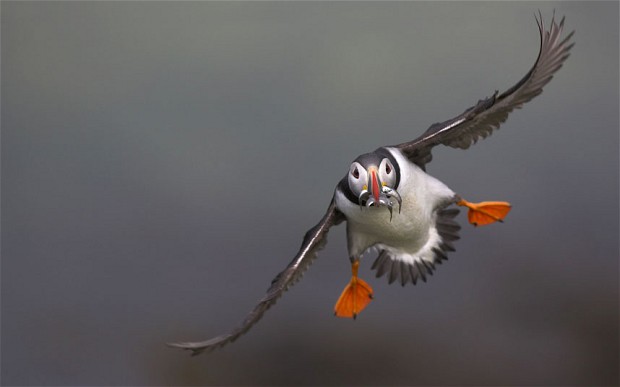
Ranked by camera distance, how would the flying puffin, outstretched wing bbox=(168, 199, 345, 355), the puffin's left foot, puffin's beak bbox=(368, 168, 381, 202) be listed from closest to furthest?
puffin's beak bbox=(368, 168, 381, 202) < the flying puffin < outstretched wing bbox=(168, 199, 345, 355) < the puffin's left foot

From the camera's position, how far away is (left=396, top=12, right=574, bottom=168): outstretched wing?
10.9 ft

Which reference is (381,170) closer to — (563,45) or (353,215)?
(353,215)

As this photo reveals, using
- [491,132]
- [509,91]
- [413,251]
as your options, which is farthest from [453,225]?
[509,91]

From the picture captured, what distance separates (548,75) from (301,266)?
1.36 meters

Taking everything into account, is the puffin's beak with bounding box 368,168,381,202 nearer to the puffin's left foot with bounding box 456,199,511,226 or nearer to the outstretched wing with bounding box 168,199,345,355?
the outstretched wing with bounding box 168,199,345,355

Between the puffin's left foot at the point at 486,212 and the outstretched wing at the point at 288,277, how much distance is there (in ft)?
2.42

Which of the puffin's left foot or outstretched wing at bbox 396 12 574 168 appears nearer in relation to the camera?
outstretched wing at bbox 396 12 574 168

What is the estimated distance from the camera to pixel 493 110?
3520mm

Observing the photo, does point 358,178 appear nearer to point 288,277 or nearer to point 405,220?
point 405,220

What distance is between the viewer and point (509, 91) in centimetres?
340

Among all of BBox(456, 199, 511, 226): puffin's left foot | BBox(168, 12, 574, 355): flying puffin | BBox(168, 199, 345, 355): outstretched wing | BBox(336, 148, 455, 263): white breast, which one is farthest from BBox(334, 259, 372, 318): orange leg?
BBox(456, 199, 511, 226): puffin's left foot

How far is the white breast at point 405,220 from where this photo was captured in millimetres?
3234

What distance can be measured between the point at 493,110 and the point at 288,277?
118cm

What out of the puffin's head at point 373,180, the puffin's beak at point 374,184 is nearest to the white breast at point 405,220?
the puffin's head at point 373,180
